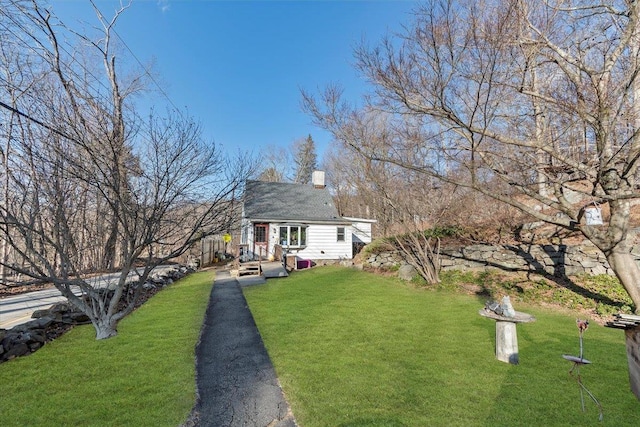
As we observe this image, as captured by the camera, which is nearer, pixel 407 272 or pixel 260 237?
pixel 407 272

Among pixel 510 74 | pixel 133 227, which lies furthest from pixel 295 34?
pixel 133 227

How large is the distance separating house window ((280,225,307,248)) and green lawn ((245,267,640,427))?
8.46 meters

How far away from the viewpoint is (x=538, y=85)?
17.2ft

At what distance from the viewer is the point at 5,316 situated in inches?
230

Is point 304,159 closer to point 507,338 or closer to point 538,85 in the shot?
point 538,85

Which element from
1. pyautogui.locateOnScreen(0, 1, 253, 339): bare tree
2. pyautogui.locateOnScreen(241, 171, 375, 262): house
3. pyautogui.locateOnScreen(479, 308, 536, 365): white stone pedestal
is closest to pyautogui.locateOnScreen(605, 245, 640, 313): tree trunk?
pyautogui.locateOnScreen(479, 308, 536, 365): white stone pedestal

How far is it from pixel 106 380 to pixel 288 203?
1382cm

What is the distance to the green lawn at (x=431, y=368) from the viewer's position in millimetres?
2830

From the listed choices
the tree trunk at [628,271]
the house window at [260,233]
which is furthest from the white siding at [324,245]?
the tree trunk at [628,271]

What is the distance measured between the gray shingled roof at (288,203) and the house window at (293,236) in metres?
0.51

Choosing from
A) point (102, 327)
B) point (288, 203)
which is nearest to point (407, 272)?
point (288, 203)

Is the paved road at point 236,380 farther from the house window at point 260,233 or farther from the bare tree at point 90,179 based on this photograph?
the house window at point 260,233

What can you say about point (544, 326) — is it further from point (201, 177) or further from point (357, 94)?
point (201, 177)

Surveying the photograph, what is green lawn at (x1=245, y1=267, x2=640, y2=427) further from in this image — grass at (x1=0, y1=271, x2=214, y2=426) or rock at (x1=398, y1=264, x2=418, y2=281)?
rock at (x1=398, y1=264, x2=418, y2=281)
